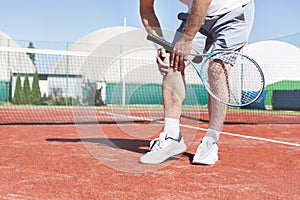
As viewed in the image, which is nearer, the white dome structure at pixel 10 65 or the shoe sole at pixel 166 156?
the shoe sole at pixel 166 156

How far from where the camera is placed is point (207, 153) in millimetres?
2568

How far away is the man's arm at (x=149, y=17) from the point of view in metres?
2.88

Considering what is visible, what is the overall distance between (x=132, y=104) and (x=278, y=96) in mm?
5869

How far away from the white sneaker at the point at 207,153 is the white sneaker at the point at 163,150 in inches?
6.0

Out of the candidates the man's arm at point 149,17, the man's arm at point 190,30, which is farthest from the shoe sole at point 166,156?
the man's arm at point 149,17

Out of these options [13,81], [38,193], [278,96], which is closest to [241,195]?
[38,193]

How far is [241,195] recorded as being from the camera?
5.90ft

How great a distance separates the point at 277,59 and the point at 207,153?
63.7 feet

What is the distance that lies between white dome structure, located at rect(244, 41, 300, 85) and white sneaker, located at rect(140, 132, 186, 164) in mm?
11066

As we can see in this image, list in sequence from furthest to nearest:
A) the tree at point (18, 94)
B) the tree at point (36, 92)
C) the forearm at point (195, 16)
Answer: the tree at point (36, 92)
the tree at point (18, 94)
the forearm at point (195, 16)

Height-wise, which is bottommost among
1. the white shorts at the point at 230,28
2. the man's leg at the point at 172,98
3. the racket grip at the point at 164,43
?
the man's leg at the point at 172,98

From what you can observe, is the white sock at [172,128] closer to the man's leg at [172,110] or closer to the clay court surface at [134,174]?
the man's leg at [172,110]

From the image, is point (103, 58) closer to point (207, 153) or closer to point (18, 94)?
point (18, 94)

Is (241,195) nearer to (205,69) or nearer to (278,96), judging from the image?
(205,69)
